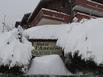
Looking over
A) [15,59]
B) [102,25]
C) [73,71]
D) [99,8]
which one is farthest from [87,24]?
[99,8]

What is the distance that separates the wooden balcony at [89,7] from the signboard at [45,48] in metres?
9.42

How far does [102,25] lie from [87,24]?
0.69m

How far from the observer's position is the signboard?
13719 millimetres

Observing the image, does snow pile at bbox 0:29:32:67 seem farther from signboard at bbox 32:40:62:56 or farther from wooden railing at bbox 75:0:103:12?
wooden railing at bbox 75:0:103:12

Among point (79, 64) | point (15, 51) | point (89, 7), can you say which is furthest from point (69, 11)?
point (79, 64)

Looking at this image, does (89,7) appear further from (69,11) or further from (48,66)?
(48,66)

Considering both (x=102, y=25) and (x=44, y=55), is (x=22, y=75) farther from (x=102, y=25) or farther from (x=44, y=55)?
(x=102, y=25)

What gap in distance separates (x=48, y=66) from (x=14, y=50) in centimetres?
133

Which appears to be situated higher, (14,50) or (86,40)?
(86,40)

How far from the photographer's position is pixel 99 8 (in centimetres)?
2520

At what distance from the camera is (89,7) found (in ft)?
80.0

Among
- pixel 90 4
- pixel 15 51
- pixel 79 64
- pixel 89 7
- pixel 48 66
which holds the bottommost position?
pixel 89 7

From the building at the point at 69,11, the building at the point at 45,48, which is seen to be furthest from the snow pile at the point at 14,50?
the building at the point at 69,11

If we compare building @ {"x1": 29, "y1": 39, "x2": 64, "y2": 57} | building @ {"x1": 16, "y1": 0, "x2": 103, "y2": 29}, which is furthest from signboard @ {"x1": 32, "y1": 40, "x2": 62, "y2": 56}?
building @ {"x1": 16, "y1": 0, "x2": 103, "y2": 29}
